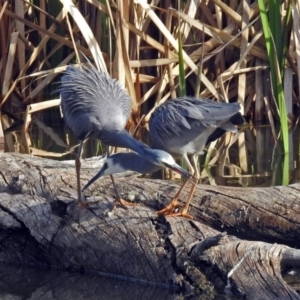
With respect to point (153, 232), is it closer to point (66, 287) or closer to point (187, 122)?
point (66, 287)

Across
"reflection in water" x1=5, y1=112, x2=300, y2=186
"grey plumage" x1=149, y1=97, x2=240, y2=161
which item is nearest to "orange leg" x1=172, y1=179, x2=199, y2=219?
"grey plumage" x1=149, y1=97, x2=240, y2=161

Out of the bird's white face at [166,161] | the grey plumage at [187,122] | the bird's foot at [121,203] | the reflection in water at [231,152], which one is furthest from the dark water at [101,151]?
the grey plumage at [187,122]

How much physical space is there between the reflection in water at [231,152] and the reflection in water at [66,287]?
1.91 m

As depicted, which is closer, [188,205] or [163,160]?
[163,160]

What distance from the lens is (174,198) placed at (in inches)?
178

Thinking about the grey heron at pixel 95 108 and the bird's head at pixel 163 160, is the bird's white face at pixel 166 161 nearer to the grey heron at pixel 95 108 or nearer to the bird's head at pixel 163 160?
the bird's head at pixel 163 160

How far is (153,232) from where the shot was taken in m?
4.24

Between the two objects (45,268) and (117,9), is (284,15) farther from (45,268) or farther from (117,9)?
(45,268)

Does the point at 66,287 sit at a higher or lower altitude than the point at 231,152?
lower

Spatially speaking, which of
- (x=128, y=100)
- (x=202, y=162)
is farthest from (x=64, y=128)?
(x=128, y=100)

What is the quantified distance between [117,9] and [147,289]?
2957mm

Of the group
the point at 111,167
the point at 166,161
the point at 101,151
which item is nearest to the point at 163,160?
the point at 166,161

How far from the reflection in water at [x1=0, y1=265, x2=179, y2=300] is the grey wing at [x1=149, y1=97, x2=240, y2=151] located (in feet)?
2.94

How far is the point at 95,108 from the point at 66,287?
1182 mm
